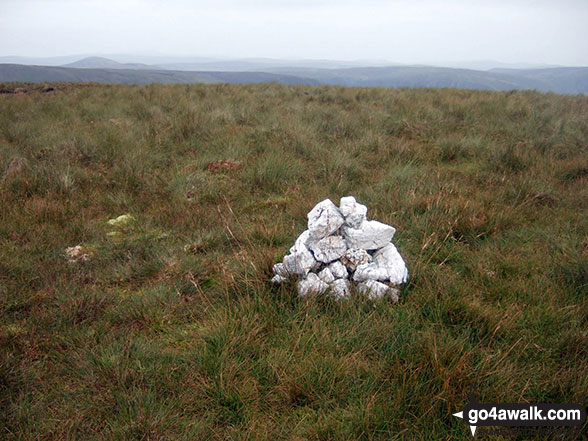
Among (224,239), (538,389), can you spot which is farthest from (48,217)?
(538,389)

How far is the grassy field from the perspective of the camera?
1.88 m

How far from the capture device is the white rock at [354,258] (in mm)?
2854

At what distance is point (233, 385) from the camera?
196 centimetres

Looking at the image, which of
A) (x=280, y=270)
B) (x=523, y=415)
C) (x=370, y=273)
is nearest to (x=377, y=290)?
(x=370, y=273)

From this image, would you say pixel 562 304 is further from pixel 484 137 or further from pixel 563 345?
pixel 484 137

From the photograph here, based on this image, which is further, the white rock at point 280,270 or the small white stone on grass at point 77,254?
the small white stone on grass at point 77,254

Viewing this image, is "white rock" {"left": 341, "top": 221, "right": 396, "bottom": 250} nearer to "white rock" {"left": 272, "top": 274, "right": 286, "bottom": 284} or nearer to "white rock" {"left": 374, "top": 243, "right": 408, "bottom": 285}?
"white rock" {"left": 374, "top": 243, "right": 408, "bottom": 285}

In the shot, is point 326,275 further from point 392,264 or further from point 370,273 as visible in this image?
point 392,264

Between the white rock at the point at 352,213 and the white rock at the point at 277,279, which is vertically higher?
the white rock at the point at 352,213

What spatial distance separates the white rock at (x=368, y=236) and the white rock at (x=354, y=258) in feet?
0.17

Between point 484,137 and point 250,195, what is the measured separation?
572 cm

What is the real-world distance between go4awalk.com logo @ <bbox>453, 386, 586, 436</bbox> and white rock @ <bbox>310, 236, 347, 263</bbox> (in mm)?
1309

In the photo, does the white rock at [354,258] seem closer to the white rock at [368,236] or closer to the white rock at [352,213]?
the white rock at [368,236]

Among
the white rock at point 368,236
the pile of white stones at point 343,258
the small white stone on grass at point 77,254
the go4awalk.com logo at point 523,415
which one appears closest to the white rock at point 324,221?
the pile of white stones at point 343,258
